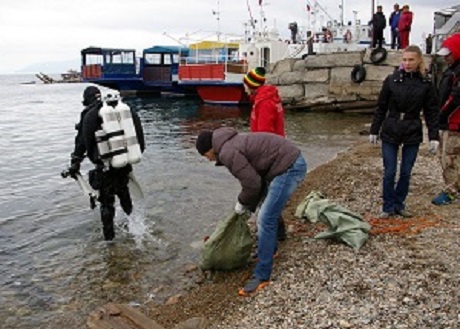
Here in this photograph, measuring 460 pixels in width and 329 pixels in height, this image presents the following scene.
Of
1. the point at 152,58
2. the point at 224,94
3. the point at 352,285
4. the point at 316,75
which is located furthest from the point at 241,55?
the point at 352,285

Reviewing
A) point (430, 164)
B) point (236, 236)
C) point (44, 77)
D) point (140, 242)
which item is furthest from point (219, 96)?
point (44, 77)

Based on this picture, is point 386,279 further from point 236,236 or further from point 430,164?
point 430,164

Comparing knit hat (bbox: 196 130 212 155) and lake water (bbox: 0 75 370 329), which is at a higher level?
knit hat (bbox: 196 130 212 155)

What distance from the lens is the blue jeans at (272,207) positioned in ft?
14.7

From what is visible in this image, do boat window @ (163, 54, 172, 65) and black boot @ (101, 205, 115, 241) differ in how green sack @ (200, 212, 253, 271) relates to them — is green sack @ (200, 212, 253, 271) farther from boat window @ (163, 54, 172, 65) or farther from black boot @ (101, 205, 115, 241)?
boat window @ (163, 54, 172, 65)

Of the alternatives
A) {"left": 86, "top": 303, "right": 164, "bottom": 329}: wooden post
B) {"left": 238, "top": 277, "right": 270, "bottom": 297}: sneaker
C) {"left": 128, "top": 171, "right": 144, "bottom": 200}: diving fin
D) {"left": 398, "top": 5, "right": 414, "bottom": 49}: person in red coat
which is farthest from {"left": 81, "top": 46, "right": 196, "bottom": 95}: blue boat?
{"left": 86, "top": 303, "right": 164, "bottom": 329}: wooden post

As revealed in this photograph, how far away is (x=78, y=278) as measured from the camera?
6219 millimetres

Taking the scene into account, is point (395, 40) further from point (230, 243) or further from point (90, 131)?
point (230, 243)

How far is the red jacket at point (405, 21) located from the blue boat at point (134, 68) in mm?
19385

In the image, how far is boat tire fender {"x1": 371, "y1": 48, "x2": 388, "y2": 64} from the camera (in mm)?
22734

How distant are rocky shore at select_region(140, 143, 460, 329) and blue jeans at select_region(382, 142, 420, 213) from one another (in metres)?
0.26

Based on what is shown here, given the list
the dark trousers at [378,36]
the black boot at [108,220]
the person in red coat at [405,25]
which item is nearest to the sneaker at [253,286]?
the black boot at [108,220]

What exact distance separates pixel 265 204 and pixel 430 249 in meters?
1.99

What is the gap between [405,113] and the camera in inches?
228
